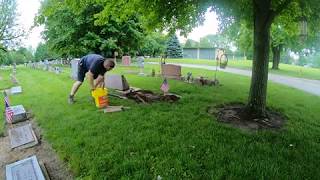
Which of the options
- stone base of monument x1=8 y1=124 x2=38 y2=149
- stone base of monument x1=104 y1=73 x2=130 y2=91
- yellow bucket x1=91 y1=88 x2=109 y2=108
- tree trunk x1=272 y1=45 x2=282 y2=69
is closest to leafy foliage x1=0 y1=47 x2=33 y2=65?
→ tree trunk x1=272 y1=45 x2=282 y2=69

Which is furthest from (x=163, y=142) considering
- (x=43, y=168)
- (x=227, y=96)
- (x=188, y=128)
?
(x=227, y=96)

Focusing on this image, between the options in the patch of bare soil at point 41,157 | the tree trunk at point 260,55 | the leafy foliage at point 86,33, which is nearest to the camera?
the patch of bare soil at point 41,157

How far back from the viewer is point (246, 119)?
21.9 ft

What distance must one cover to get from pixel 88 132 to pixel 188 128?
201cm

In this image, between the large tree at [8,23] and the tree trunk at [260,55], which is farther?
the large tree at [8,23]

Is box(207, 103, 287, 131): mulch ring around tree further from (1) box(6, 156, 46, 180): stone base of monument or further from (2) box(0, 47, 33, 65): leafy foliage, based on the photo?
(2) box(0, 47, 33, 65): leafy foliage

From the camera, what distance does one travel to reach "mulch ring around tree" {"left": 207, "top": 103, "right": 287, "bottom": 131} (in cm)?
620

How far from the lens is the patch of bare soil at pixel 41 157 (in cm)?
433

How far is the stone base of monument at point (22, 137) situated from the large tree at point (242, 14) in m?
4.25

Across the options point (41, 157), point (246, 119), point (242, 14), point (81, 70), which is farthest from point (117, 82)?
point (41, 157)

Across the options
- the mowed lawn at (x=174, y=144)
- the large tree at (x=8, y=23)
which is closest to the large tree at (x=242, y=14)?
the mowed lawn at (x=174, y=144)

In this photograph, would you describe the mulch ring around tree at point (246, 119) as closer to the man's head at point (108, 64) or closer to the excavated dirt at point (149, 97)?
the excavated dirt at point (149, 97)

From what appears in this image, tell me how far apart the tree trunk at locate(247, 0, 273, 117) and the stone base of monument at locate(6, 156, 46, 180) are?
4.76 metres

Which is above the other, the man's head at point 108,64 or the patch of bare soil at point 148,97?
the man's head at point 108,64
